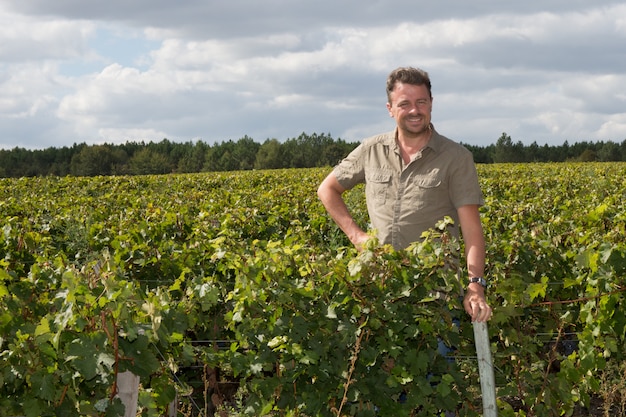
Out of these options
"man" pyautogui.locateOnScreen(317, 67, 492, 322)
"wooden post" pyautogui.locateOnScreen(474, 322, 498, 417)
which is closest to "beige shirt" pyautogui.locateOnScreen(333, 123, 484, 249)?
"man" pyautogui.locateOnScreen(317, 67, 492, 322)

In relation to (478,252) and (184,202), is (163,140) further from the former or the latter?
(478,252)

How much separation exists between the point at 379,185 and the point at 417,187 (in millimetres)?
249

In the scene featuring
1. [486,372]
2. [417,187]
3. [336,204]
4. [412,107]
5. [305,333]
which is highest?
[412,107]

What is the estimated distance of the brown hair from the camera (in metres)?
4.18

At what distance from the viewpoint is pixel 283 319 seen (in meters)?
3.88

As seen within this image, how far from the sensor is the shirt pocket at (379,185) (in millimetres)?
4395

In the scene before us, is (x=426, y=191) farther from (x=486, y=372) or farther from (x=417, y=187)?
(x=486, y=372)

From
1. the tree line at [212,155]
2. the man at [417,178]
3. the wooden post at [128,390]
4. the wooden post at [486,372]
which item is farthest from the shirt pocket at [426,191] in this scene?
the tree line at [212,155]

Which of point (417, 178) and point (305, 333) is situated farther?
→ point (417, 178)

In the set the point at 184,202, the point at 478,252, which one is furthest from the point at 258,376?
the point at 184,202

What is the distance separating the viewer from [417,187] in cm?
428

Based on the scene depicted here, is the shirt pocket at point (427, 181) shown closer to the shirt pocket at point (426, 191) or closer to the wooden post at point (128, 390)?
the shirt pocket at point (426, 191)

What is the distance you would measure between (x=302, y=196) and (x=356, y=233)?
7347 mm

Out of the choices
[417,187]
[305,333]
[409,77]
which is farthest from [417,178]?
[305,333]
